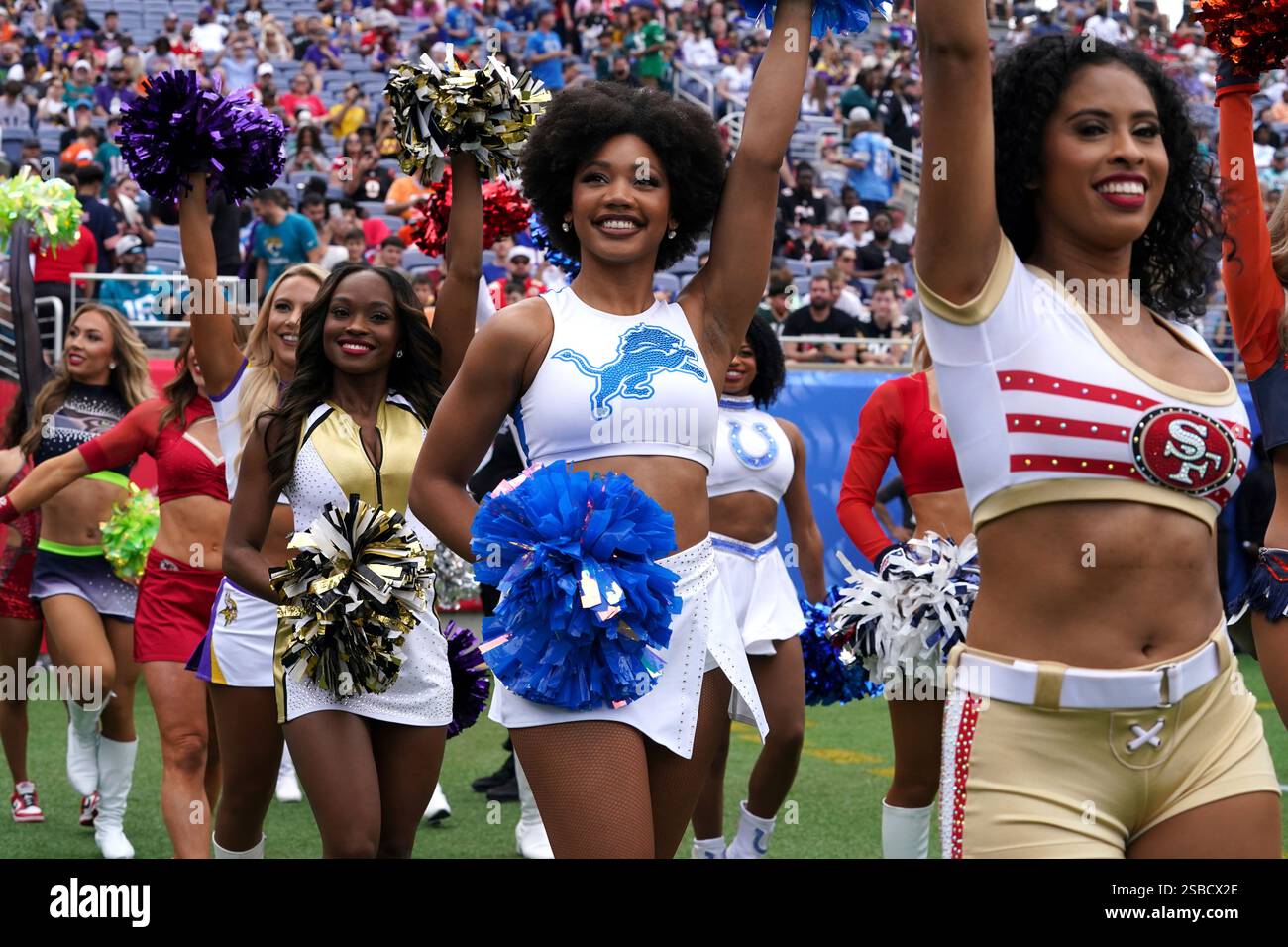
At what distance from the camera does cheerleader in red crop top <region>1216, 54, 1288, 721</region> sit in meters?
3.53

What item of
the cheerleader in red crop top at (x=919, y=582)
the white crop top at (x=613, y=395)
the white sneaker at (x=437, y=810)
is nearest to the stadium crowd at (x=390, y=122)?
the white sneaker at (x=437, y=810)

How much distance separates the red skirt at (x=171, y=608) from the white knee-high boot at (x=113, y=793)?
0.88m

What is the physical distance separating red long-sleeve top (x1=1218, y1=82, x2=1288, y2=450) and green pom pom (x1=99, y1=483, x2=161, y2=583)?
4074 millimetres

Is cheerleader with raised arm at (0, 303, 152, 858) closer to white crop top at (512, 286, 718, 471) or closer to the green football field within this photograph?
the green football field

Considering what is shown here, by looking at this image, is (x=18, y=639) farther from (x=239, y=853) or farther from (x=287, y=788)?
(x=239, y=853)

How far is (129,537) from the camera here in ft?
21.0

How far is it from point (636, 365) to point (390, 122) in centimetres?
909

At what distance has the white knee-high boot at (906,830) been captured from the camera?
15.9 feet

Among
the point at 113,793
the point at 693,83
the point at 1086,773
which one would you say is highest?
the point at 693,83

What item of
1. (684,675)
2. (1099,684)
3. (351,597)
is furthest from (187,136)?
(1099,684)

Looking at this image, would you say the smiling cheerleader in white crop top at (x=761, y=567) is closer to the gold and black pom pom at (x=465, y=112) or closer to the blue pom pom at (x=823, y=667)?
the blue pom pom at (x=823, y=667)

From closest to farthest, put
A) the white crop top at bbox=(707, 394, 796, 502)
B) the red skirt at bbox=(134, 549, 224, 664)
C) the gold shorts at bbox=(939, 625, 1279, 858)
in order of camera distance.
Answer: the gold shorts at bbox=(939, 625, 1279, 858) < the red skirt at bbox=(134, 549, 224, 664) < the white crop top at bbox=(707, 394, 796, 502)

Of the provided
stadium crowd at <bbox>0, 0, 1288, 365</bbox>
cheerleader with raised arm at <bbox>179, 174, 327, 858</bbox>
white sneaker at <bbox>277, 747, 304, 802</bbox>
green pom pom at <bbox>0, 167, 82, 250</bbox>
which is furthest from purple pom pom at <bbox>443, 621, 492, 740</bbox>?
stadium crowd at <bbox>0, 0, 1288, 365</bbox>
